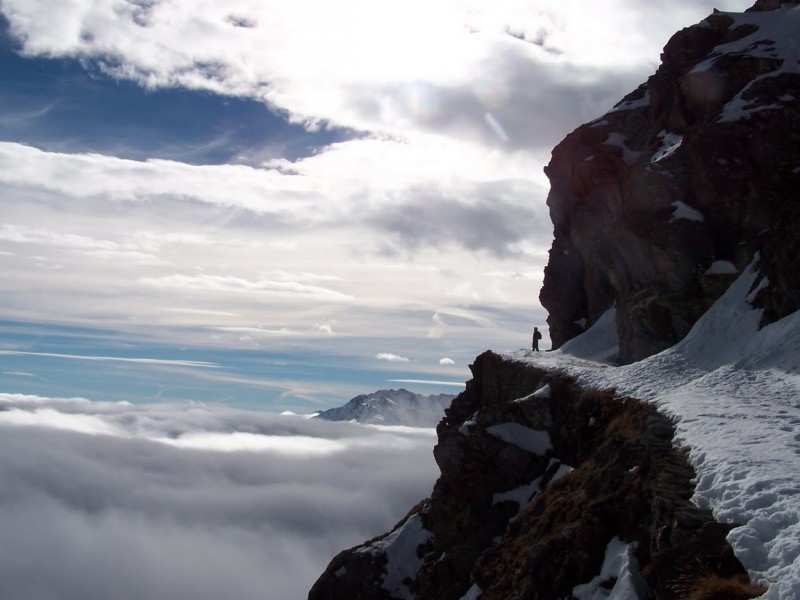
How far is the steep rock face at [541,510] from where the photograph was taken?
1611 cm

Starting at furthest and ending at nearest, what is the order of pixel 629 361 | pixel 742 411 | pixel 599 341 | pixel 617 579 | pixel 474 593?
1. pixel 599 341
2. pixel 629 361
3. pixel 474 593
4. pixel 742 411
5. pixel 617 579

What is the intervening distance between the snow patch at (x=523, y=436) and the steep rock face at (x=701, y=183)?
10.9m

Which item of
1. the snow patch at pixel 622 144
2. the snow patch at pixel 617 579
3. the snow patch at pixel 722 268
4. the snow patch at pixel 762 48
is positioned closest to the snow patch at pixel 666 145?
the snow patch at pixel 762 48

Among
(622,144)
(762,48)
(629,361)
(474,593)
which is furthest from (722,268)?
(474,593)

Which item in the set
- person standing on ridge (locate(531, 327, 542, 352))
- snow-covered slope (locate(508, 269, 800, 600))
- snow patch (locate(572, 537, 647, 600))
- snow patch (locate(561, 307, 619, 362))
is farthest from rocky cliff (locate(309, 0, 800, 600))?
person standing on ridge (locate(531, 327, 542, 352))

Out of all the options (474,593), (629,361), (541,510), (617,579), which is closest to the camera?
(617,579)

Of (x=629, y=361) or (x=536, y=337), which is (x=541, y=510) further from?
(x=536, y=337)

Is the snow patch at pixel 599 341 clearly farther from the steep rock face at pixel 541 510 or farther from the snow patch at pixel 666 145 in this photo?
the snow patch at pixel 666 145

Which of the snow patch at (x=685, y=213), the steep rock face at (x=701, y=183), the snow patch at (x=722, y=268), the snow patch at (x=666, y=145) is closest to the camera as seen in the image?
the steep rock face at (x=701, y=183)

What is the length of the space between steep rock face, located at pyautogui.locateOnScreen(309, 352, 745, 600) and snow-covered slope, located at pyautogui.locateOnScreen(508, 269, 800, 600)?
651 millimetres

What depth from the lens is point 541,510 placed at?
27.1m

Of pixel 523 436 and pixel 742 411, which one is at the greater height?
pixel 742 411

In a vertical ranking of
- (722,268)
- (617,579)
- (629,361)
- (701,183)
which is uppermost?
(701,183)

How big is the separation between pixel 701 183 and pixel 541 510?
2478 cm
